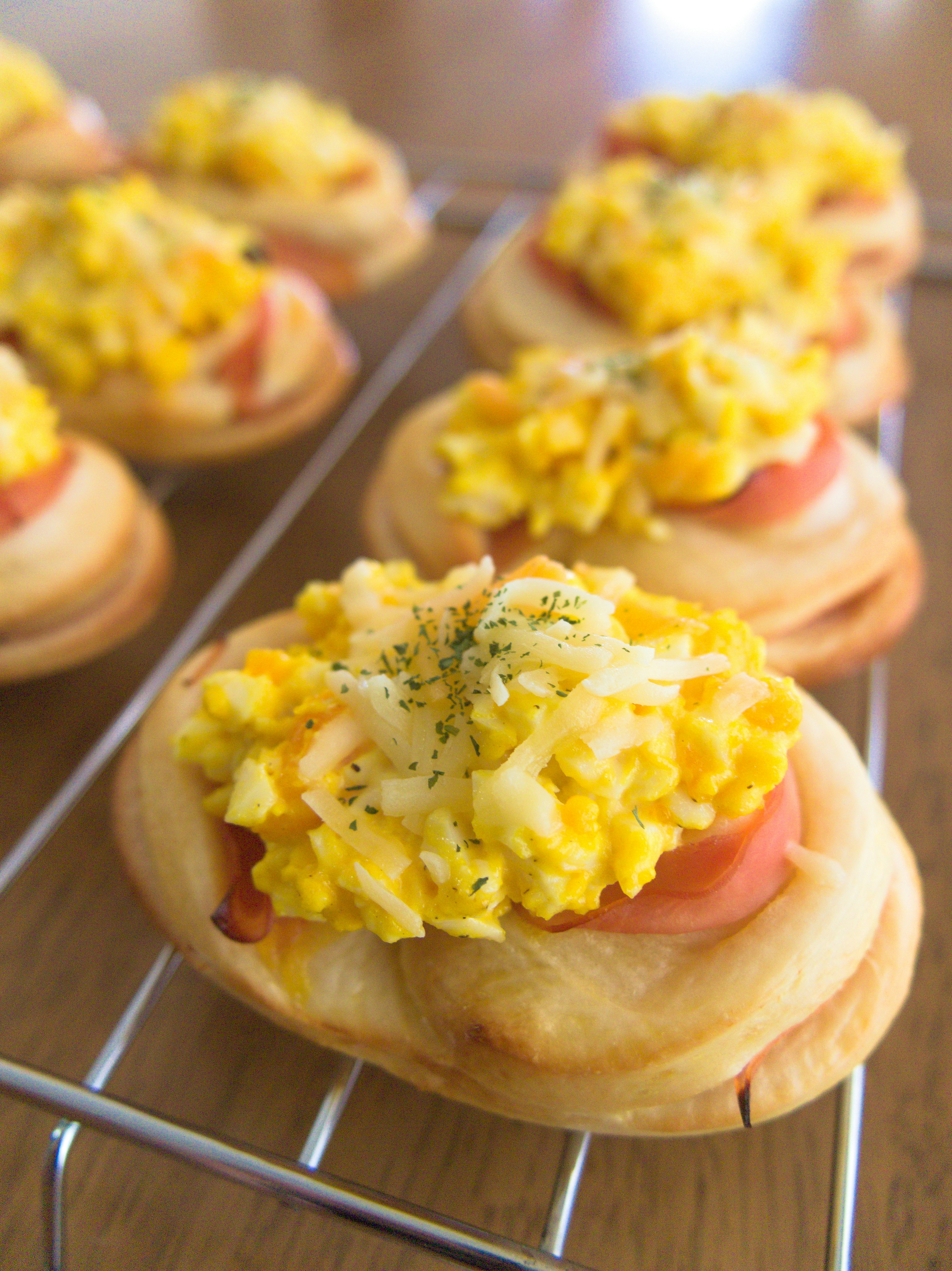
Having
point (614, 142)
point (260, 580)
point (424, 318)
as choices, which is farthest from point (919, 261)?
point (260, 580)

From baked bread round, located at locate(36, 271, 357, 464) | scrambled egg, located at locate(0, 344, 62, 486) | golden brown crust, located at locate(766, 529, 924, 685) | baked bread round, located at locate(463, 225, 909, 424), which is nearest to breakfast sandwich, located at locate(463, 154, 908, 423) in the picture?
baked bread round, located at locate(463, 225, 909, 424)

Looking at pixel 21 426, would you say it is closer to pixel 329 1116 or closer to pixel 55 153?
pixel 329 1116

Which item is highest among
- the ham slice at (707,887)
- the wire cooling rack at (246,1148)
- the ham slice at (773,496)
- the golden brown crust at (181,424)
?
the ham slice at (773,496)

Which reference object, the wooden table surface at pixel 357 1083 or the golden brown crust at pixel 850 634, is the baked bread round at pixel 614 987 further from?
the golden brown crust at pixel 850 634

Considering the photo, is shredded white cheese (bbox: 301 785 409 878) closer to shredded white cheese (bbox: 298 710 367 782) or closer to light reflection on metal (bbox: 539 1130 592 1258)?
shredded white cheese (bbox: 298 710 367 782)

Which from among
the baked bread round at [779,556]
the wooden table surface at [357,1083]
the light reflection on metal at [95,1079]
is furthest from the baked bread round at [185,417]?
the light reflection on metal at [95,1079]

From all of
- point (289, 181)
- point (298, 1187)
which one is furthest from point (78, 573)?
point (289, 181)
